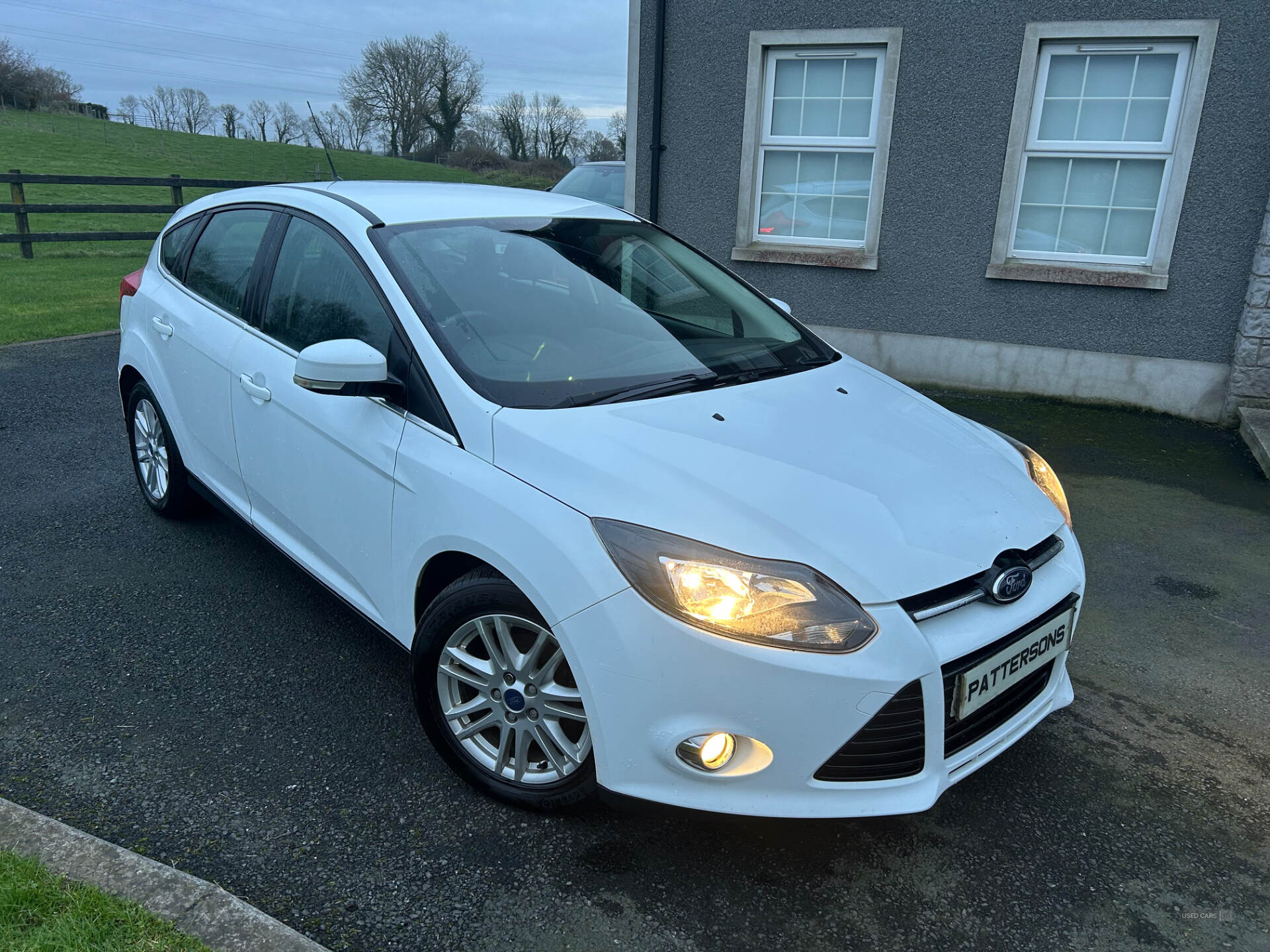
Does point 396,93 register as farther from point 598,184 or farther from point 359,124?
point 598,184

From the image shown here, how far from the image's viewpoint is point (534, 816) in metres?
A: 2.52

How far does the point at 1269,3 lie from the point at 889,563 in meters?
6.75

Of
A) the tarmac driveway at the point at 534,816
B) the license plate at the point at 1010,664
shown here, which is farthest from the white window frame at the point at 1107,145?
the license plate at the point at 1010,664

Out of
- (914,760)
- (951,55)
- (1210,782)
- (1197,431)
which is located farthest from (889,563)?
(951,55)

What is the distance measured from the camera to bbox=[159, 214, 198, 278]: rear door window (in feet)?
13.7

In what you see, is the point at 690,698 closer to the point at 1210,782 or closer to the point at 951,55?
the point at 1210,782

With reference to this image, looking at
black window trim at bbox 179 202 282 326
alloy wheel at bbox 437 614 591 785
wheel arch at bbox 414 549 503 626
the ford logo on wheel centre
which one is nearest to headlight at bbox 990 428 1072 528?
the ford logo on wheel centre

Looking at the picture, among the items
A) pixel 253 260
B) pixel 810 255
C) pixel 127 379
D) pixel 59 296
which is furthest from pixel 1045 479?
pixel 59 296

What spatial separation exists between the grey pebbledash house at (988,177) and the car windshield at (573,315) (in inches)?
185

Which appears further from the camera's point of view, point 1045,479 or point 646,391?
point 1045,479

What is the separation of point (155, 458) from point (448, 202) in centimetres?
216

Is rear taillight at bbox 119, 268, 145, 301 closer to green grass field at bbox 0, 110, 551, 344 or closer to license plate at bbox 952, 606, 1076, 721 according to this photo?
green grass field at bbox 0, 110, 551, 344

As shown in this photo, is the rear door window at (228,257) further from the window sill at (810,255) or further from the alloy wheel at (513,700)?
the window sill at (810,255)

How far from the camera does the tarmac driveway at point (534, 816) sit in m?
2.19
